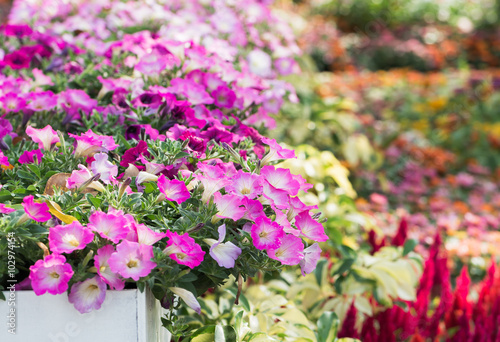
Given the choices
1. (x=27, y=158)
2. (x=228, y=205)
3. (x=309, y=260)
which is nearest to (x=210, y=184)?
(x=228, y=205)

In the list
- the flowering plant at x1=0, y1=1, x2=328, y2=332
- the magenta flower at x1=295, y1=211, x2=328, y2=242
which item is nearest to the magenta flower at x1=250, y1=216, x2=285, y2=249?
the flowering plant at x1=0, y1=1, x2=328, y2=332

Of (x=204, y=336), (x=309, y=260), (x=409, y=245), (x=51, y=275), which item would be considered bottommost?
(x=409, y=245)

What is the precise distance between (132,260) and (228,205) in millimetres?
227

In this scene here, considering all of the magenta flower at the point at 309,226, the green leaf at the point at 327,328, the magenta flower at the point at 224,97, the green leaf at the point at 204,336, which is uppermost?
the magenta flower at the point at 309,226

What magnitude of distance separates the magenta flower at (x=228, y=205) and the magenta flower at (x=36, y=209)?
1.09ft

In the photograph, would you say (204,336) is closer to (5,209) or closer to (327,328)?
(327,328)

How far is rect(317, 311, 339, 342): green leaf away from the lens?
5.08ft

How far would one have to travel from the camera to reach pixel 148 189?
1231 millimetres

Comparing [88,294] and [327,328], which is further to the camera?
[327,328]

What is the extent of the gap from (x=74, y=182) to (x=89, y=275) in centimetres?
23

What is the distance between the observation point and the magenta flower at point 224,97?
186cm

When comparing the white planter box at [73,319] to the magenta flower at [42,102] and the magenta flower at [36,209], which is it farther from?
the magenta flower at [42,102]

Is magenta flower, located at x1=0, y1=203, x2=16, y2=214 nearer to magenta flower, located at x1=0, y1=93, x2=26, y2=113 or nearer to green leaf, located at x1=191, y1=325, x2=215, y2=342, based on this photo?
green leaf, located at x1=191, y1=325, x2=215, y2=342

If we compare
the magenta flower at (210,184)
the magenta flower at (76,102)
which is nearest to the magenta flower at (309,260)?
the magenta flower at (210,184)
